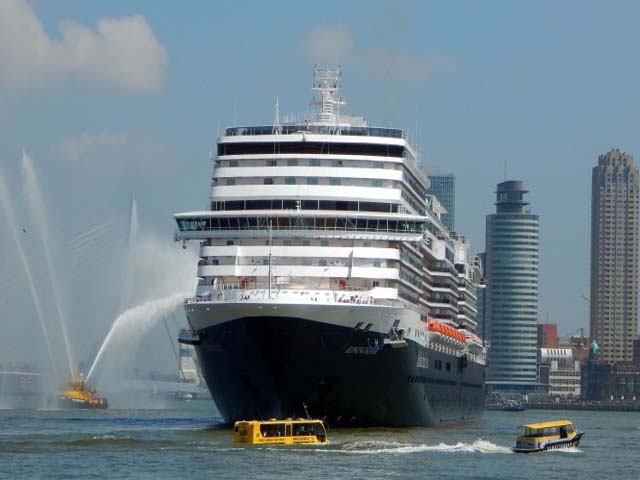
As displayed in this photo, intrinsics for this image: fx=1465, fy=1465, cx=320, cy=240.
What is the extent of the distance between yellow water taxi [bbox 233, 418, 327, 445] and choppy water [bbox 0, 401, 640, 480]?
1.01 m

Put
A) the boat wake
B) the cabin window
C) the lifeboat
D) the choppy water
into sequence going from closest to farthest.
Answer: the choppy water → the boat wake → the cabin window → the lifeboat

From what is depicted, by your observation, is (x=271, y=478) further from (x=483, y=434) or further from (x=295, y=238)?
(x=483, y=434)

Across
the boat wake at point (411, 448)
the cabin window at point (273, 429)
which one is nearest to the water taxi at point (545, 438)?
the boat wake at point (411, 448)

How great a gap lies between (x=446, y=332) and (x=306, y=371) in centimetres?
2416

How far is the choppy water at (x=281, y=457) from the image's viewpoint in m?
62.4

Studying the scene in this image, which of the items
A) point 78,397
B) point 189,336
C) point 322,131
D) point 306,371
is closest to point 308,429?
point 306,371

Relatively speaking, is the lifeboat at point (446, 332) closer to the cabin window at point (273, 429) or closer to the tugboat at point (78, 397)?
the cabin window at point (273, 429)

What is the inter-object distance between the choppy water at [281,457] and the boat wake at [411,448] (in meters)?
0.05

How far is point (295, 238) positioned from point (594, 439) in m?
38.6

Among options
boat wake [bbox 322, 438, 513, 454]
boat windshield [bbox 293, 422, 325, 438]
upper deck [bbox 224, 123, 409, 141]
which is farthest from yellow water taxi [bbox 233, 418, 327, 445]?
upper deck [bbox 224, 123, 409, 141]

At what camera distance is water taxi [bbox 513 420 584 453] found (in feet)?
265

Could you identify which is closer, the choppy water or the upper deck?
the choppy water

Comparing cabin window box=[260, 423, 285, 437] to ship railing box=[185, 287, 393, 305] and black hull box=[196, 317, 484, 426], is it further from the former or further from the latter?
ship railing box=[185, 287, 393, 305]

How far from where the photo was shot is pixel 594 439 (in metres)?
112
